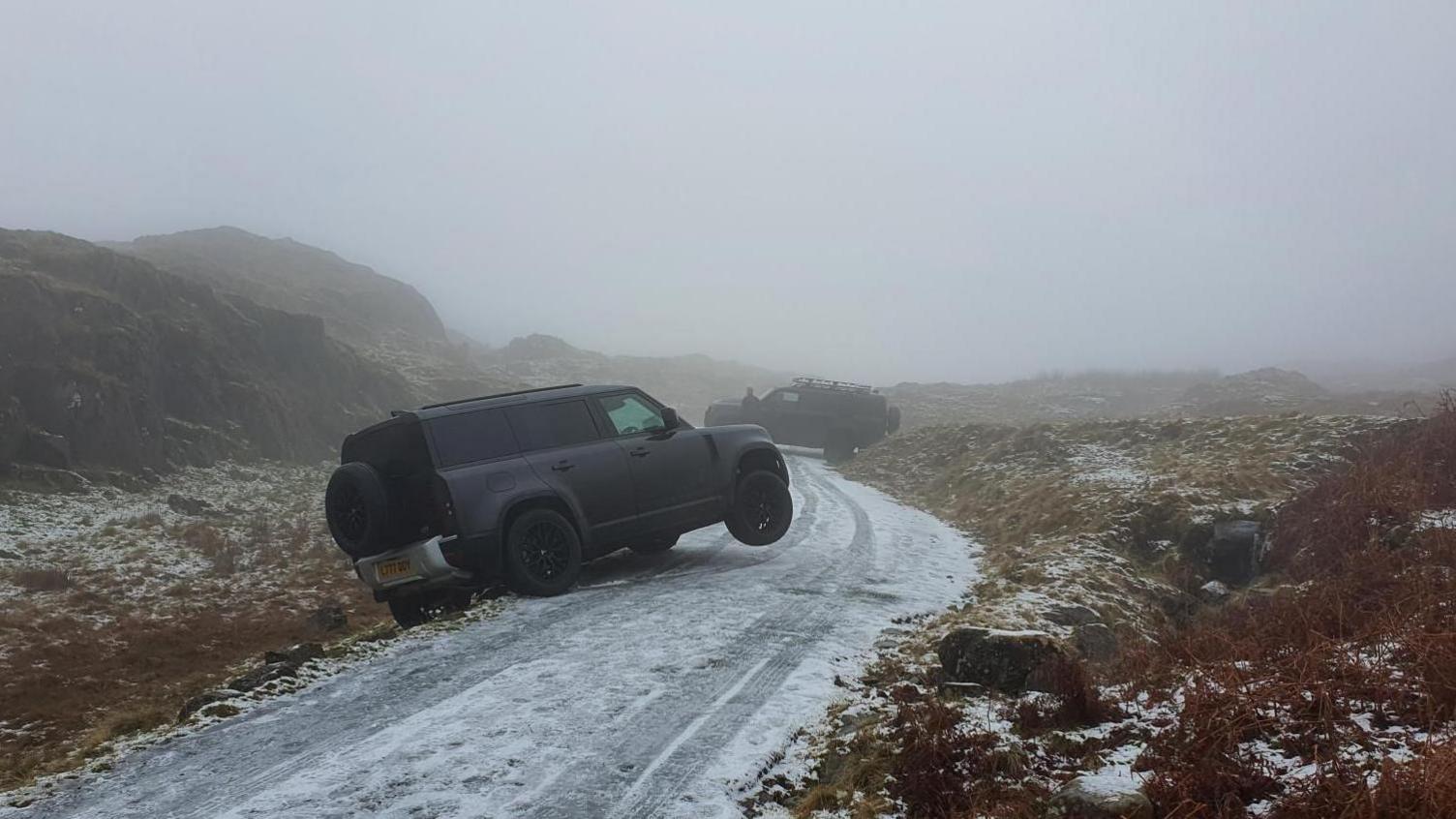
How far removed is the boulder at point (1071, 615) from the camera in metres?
7.66

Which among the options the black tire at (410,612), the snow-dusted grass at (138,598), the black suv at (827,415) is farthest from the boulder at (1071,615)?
the black suv at (827,415)

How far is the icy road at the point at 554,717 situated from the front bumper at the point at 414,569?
60cm

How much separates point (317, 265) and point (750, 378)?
128 feet

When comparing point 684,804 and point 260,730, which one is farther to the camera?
point 260,730

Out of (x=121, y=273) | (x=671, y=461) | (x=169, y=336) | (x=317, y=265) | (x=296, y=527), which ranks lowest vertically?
(x=296, y=527)

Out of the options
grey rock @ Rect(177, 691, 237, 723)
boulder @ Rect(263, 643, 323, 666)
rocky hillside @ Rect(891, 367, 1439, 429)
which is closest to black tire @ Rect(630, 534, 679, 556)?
boulder @ Rect(263, 643, 323, 666)

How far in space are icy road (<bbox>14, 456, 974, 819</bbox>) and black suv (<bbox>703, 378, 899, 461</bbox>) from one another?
1761 cm

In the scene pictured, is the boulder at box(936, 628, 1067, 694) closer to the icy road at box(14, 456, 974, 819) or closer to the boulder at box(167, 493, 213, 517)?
the icy road at box(14, 456, 974, 819)

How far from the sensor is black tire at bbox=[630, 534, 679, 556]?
10.1 metres

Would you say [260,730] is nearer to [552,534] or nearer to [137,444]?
[552,534]

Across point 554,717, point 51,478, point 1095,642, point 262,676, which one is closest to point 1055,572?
point 1095,642

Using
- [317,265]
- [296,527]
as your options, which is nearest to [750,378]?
[317,265]

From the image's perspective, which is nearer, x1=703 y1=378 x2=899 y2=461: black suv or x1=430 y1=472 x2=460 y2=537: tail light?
x1=430 y1=472 x2=460 y2=537: tail light

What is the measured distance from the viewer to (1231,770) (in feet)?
11.2
